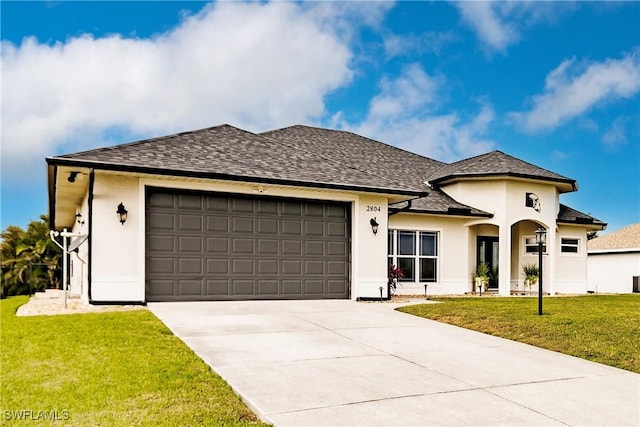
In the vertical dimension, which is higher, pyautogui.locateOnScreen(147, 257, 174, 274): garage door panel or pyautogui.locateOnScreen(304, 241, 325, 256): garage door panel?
pyautogui.locateOnScreen(304, 241, 325, 256): garage door panel

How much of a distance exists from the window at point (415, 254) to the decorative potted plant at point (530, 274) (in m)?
4.12

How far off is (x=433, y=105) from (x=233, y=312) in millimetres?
17888

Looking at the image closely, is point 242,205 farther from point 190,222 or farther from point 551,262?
point 551,262

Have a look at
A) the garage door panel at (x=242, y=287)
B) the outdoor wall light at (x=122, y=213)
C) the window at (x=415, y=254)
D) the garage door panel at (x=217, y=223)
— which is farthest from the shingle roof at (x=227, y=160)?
the window at (x=415, y=254)

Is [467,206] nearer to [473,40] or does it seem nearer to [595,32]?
[473,40]

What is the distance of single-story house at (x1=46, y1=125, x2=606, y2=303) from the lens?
36.6ft

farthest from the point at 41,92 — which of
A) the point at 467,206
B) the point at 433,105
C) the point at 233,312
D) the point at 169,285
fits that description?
the point at 433,105

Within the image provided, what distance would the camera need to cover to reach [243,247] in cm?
1220

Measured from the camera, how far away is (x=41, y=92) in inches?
650

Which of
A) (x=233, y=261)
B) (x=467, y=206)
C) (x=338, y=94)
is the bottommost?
(x=233, y=261)

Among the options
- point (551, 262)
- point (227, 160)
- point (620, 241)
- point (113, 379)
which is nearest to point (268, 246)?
point (227, 160)

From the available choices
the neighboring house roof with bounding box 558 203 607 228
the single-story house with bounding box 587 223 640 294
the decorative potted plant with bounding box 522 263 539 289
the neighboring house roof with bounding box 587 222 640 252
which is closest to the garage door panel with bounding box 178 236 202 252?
the decorative potted plant with bounding box 522 263 539 289

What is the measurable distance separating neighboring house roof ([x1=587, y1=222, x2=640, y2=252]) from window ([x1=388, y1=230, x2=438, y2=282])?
15281 mm

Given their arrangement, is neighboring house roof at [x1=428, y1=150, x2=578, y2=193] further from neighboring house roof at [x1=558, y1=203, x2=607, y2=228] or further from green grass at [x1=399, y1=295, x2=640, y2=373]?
green grass at [x1=399, y1=295, x2=640, y2=373]
